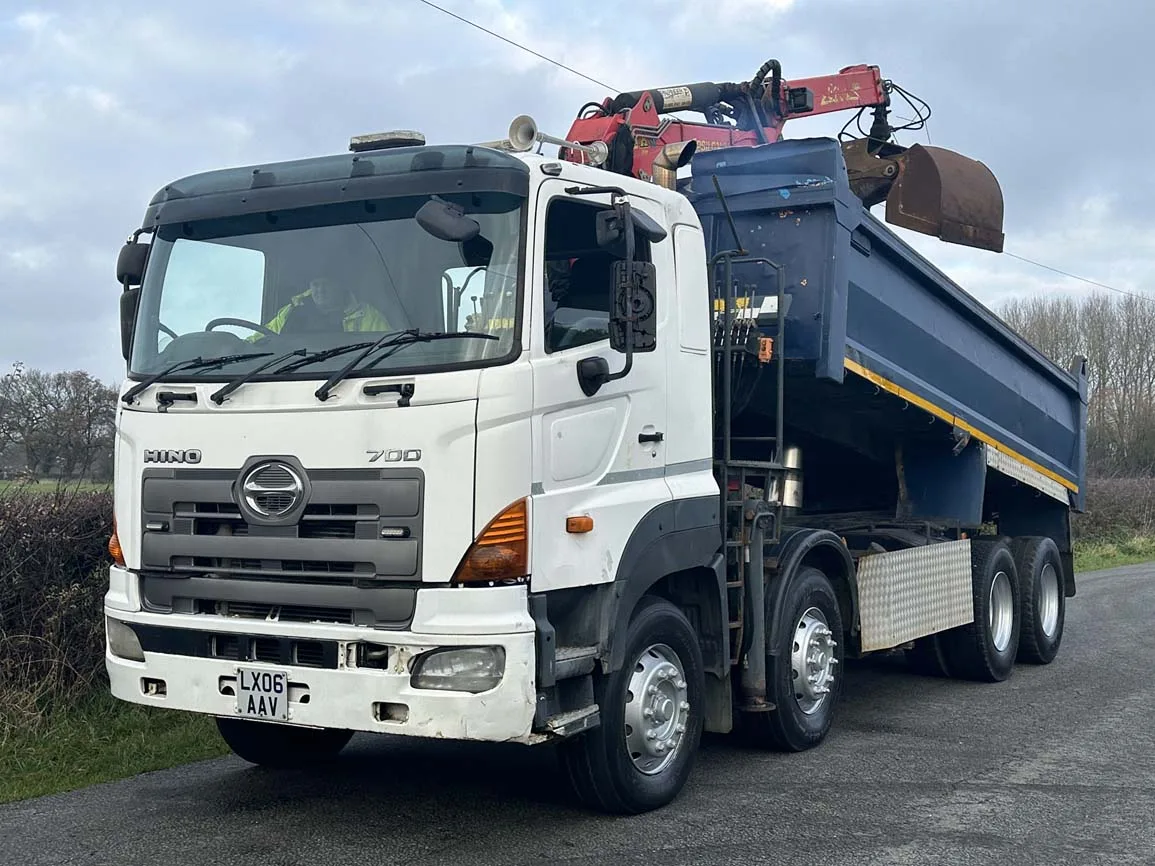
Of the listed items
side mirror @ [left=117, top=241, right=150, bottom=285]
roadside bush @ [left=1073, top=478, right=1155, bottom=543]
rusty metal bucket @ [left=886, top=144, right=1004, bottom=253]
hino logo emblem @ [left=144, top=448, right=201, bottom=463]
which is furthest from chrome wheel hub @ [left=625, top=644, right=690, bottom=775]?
roadside bush @ [left=1073, top=478, right=1155, bottom=543]

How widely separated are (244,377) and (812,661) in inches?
134

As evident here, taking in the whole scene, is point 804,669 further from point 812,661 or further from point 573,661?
point 573,661

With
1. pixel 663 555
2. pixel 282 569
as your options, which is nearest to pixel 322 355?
pixel 282 569

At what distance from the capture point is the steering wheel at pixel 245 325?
485 centimetres

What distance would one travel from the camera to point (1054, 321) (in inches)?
1617

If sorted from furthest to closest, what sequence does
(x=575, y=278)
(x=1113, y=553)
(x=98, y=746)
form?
(x=1113, y=553)
(x=98, y=746)
(x=575, y=278)

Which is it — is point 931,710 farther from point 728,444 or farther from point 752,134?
point 752,134

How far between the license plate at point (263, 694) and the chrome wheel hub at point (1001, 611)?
5952mm

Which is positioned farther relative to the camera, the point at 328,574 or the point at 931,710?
the point at 931,710

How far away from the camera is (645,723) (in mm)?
5105

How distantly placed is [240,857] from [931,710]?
4.69 m

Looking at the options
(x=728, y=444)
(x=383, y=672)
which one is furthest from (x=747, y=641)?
(x=383, y=672)

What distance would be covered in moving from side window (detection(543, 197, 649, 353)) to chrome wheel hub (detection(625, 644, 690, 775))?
1436 millimetres

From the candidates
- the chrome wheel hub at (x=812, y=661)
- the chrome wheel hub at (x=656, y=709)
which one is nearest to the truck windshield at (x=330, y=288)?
the chrome wheel hub at (x=656, y=709)
